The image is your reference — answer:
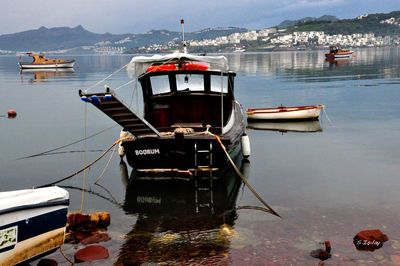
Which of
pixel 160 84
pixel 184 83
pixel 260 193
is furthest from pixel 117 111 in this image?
pixel 184 83

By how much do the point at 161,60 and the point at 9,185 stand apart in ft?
26.5

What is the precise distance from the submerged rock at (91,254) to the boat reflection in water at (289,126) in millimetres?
18277

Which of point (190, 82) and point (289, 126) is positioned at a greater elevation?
point (190, 82)

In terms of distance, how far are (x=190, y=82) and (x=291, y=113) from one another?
12.0 m

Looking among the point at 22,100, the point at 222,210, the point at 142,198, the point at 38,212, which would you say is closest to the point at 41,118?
the point at 22,100

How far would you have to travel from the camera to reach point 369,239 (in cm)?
1016

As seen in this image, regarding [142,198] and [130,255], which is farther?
[142,198]

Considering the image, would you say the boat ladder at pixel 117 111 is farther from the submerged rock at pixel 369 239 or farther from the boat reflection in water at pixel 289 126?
the boat reflection in water at pixel 289 126

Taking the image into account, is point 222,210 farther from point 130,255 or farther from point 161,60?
point 161,60

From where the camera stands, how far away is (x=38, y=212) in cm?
831

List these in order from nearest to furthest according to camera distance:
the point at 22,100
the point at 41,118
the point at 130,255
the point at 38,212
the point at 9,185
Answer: the point at 38,212, the point at 130,255, the point at 9,185, the point at 41,118, the point at 22,100

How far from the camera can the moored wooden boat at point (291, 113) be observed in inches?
1128

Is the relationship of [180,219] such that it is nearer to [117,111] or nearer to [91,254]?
[91,254]

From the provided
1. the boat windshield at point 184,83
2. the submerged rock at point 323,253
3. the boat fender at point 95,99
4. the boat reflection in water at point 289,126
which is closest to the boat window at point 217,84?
the boat windshield at point 184,83
